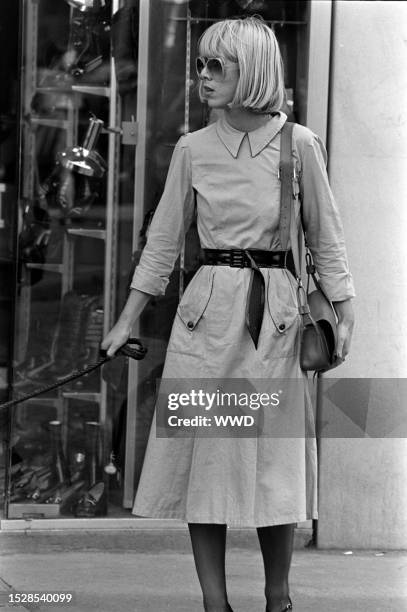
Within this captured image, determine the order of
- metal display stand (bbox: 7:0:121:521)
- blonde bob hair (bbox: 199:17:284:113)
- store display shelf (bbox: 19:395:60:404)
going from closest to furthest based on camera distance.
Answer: blonde bob hair (bbox: 199:17:284:113), metal display stand (bbox: 7:0:121:521), store display shelf (bbox: 19:395:60:404)

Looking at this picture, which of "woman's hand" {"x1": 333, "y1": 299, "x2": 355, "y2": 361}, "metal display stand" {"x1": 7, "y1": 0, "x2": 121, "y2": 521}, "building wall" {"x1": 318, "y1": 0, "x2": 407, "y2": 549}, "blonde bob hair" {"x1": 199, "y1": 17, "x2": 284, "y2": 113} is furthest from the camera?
"metal display stand" {"x1": 7, "y1": 0, "x2": 121, "y2": 521}

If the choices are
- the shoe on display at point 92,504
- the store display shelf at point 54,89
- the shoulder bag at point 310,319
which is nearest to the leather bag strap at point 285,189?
the shoulder bag at point 310,319

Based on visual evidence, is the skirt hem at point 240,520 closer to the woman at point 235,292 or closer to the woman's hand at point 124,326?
the woman at point 235,292

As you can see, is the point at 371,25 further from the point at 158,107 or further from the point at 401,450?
the point at 401,450

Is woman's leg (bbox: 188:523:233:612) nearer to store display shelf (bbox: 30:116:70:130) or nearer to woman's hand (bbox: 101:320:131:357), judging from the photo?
woman's hand (bbox: 101:320:131:357)

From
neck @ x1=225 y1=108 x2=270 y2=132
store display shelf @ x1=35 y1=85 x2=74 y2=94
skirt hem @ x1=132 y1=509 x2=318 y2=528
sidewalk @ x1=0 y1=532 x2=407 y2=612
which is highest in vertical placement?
store display shelf @ x1=35 y1=85 x2=74 y2=94

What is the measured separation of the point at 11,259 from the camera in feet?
17.3

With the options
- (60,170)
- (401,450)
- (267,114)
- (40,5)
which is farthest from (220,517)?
(40,5)

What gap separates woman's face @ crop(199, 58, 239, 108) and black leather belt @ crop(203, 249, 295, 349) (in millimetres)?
444

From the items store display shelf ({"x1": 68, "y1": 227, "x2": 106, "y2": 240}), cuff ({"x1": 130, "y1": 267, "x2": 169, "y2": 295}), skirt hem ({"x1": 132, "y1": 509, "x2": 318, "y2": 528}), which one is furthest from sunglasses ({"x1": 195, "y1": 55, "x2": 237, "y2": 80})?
store display shelf ({"x1": 68, "y1": 227, "x2": 106, "y2": 240})

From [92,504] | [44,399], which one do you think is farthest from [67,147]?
[92,504]

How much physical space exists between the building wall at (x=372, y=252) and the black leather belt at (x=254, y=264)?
141 centimetres

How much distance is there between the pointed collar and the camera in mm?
3742

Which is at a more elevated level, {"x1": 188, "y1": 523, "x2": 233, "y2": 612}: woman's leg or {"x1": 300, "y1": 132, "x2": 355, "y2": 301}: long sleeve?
{"x1": 300, "y1": 132, "x2": 355, "y2": 301}: long sleeve
